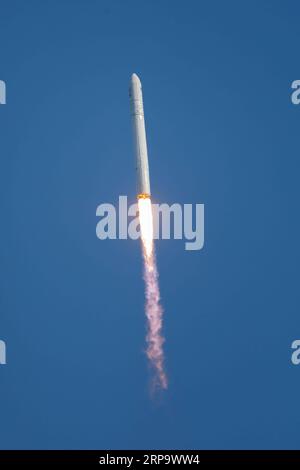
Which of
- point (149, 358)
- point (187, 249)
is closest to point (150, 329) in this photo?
point (149, 358)

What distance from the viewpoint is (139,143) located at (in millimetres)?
52688

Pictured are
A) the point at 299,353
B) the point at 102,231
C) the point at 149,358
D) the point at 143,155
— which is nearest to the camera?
the point at 143,155

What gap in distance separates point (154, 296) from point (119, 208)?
16.4 metres

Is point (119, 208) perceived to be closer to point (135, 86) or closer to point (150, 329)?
point (150, 329)

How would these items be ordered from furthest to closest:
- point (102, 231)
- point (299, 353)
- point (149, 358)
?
point (102, 231) → point (299, 353) → point (149, 358)

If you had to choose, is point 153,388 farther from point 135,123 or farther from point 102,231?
point 102,231

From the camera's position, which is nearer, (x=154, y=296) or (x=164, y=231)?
(x=154, y=296)

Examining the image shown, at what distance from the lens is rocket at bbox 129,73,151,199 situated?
171 feet

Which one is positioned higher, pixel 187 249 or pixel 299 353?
pixel 187 249

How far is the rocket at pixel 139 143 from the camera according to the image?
171 ft

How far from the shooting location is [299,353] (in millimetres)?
73750

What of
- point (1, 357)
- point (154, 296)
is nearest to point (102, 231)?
point (1, 357)
